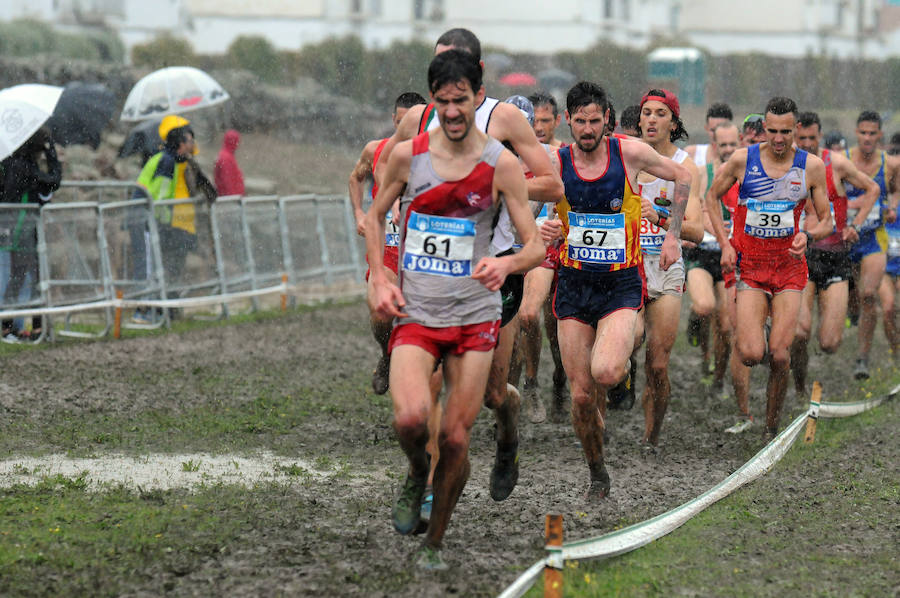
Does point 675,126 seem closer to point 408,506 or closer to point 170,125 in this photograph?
point 408,506

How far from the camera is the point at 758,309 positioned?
9.55 meters

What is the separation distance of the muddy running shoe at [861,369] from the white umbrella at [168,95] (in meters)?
8.50

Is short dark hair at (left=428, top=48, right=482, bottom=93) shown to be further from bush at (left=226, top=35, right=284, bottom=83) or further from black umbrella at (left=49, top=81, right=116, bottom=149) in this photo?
bush at (left=226, top=35, right=284, bottom=83)

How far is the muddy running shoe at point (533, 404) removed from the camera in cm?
1025

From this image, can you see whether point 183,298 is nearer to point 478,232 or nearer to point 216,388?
point 216,388

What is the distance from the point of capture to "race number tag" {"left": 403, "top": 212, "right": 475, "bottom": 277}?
5.88m

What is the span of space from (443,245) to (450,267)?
0.33 feet

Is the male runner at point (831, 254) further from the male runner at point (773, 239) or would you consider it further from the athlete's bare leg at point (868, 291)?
the male runner at point (773, 239)

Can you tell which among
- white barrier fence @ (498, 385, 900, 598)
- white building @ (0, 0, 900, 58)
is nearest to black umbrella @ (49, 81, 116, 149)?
white barrier fence @ (498, 385, 900, 598)

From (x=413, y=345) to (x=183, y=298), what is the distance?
997cm

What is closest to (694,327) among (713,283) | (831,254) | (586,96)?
(713,283)

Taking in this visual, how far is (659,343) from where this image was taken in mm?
9016

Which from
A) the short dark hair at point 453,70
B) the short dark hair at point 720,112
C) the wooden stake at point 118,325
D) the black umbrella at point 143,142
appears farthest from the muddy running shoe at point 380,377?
the black umbrella at point 143,142

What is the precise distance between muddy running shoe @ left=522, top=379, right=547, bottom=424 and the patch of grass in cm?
219
